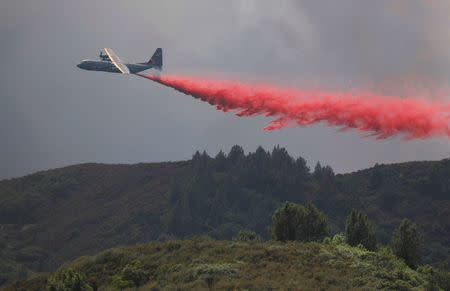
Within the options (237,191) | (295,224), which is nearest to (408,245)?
(295,224)

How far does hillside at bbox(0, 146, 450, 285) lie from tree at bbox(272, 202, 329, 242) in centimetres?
9793

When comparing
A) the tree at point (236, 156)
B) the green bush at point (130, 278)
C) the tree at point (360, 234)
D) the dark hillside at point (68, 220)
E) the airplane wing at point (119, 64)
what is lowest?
the dark hillside at point (68, 220)

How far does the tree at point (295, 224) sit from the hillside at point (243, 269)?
6396 millimetres

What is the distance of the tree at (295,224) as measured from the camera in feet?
197

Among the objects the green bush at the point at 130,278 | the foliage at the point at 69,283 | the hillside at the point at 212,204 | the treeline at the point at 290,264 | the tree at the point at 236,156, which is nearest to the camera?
the foliage at the point at 69,283

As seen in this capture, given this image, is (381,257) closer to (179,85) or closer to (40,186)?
(179,85)

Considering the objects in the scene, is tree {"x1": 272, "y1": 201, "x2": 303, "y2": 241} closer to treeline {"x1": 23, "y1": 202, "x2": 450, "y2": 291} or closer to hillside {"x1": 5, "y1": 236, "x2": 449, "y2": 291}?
treeline {"x1": 23, "y1": 202, "x2": 450, "y2": 291}

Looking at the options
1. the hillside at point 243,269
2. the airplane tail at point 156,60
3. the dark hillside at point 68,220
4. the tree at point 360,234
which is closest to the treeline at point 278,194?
the dark hillside at point 68,220

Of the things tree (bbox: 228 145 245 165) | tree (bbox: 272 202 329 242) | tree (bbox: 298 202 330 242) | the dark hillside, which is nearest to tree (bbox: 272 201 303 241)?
tree (bbox: 272 202 329 242)

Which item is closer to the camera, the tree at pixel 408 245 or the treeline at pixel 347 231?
the tree at pixel 408 245

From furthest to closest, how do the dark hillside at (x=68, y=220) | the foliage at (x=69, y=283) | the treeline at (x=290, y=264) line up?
the dark hillside at (x=68, y=220) < the treeline at (x=290, y=264) < the foliage at (x=69, y=283)

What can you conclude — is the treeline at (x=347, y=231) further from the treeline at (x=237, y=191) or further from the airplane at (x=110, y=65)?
the treeline at (x=237, y=191)

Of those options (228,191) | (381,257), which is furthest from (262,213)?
(381,257)

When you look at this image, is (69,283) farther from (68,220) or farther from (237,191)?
(68,220)
